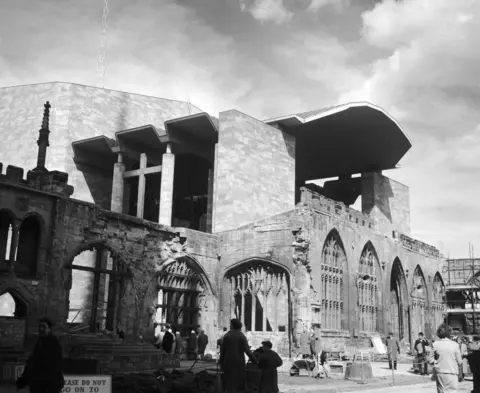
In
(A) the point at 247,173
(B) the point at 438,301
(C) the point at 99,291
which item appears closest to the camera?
(C) the point at 99,291

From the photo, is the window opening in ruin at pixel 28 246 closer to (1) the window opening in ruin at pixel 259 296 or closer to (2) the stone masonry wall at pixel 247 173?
(1) the window opening in ruin at pixel 259 296

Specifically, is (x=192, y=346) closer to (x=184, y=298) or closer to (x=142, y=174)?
(x=184, y=298)

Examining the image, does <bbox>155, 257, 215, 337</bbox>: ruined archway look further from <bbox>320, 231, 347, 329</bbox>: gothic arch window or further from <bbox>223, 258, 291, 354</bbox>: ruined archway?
<bbox>320, 231, 347, 329</bbox>: gothic arch window

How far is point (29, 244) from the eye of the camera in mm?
18703

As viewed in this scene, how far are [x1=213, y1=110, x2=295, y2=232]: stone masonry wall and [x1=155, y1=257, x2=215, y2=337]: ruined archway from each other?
10.3 feet

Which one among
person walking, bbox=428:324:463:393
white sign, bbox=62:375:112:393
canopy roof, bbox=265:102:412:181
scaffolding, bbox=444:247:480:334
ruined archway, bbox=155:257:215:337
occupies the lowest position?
white sign, bbox=62:375:112:393

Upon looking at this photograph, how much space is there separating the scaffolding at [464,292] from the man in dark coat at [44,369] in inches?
1859

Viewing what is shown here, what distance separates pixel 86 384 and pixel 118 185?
26.0m

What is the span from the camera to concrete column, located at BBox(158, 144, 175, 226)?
30.0 m

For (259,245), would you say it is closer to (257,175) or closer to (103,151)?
(257,175)

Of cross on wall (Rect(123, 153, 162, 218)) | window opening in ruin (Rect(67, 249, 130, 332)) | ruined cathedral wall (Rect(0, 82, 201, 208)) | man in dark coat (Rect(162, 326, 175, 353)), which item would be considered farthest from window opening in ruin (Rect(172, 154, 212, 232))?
man in dark coat (Rect(162, 326, 175, 353))

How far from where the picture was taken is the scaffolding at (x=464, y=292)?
51.0 metres

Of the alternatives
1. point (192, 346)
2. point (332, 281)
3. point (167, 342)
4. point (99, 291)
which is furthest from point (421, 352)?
point (99, 291)

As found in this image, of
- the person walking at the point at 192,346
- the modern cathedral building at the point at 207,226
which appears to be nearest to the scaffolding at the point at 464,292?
the modern cathedral building at the point at 207,226
